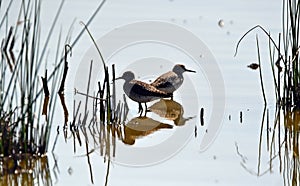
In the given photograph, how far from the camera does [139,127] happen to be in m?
7.85

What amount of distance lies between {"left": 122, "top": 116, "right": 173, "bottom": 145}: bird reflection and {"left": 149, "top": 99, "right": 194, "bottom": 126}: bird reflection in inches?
6.4

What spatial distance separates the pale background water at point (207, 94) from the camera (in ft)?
21.1

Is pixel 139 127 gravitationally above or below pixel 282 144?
above

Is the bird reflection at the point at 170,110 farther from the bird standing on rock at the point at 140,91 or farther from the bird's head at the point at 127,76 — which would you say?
the bird's head at the point at 127,76

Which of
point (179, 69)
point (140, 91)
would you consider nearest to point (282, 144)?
point (140, 91)

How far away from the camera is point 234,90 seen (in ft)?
28.8

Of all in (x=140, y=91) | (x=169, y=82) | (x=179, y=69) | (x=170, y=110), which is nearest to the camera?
(x=140, y=91)

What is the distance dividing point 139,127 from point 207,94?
43.3 inches

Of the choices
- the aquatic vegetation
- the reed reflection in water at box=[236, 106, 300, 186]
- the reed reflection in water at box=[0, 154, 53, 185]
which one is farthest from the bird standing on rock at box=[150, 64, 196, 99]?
the reed reflection in water at box=[0, 154, 53, 185]

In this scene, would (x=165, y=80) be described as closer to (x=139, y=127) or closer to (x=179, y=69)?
(x=179, y=69)

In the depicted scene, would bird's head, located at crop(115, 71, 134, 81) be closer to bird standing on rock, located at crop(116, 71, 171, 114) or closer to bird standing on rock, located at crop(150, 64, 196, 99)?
bird standing on rock, located at crop(116, 71, 171, 114)

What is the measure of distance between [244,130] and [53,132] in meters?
1.40

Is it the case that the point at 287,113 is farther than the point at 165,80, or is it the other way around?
the point at 165,80

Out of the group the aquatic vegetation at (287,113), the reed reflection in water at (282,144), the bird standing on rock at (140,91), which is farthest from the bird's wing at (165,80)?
the reed reflection in water at (282,144)
